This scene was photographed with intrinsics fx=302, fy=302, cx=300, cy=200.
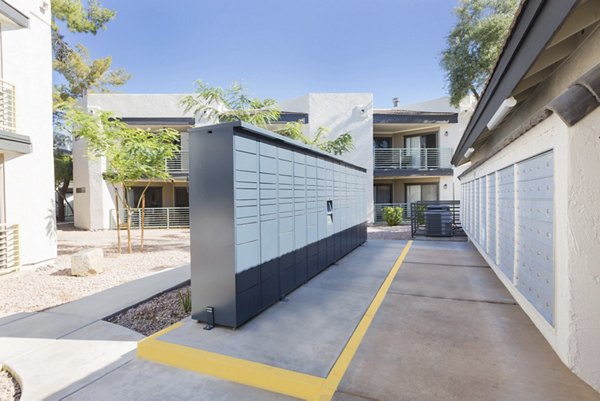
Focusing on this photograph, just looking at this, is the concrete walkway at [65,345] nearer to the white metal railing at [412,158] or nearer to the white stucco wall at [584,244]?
the white stucco wall at [584,244]

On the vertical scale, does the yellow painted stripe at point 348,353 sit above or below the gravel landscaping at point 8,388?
above

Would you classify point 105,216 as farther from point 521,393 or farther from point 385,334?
point 521,393

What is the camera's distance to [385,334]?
3596 mm

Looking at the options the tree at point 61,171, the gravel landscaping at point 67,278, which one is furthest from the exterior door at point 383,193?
the tree at point 61,171

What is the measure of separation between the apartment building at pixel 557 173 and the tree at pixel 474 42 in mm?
14628

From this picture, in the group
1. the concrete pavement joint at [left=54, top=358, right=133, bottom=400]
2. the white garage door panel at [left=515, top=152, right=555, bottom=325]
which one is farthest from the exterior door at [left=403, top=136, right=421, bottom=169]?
the concrete pavement joint at [left=54, top=358, right=133, bottom=400]

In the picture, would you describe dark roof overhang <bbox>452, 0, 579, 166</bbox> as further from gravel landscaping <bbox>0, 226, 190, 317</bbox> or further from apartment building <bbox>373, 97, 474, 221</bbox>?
apartment building <bbox>373, 97, 474, 221</bbox>

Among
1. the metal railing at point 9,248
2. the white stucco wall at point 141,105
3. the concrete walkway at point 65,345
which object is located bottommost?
the concrete walkway at point 65,345

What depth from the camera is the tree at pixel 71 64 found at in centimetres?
1859

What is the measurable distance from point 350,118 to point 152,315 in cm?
1454

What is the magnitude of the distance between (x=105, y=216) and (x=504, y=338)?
18.8m

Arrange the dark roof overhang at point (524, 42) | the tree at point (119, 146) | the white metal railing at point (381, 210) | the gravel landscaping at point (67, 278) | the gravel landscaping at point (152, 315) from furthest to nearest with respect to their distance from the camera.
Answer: the white metal railing at point (381, 210) → the tree at point (119, 146) → the gravel landscaping at point (67, 278) → the gravel landscaping at point (152, 315) → the dark roof overhang at point (524, 42)

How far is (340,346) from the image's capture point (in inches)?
131

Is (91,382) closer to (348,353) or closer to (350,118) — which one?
(348,353)
